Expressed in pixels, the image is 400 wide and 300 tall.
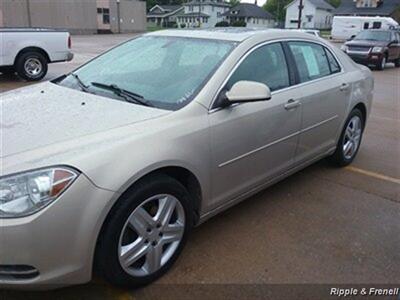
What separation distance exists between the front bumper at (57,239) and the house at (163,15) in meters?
88.4

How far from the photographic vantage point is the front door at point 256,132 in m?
2.96

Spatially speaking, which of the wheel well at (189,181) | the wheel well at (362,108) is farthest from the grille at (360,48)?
the wheel well at (189,181)

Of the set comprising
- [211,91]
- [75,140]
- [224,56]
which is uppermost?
[224,56]

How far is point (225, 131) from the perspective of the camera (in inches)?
116

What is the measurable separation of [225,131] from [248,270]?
99 cm

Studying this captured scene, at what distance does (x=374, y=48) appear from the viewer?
17.4 m

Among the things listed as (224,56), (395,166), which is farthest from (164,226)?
(395,166)

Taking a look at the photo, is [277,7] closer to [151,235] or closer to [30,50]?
[30,50]

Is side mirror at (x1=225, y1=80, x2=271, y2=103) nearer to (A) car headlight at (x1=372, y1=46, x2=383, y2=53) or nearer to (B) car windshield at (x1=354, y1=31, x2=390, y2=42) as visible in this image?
(A) car headlight at (x1=372, y1=46, x2=383, y2=53)

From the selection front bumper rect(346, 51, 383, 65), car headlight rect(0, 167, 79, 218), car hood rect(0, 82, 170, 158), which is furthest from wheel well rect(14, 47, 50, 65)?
front bumper rect(346, 51, 383, 65)

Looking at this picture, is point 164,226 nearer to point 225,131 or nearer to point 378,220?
point 225,131

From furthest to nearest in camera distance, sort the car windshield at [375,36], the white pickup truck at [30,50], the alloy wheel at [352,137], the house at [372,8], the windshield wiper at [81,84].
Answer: the house at [372,8] < the car windshield at [375,36] < the white pickup truck at [30,50] < the alloy wheel at [352,137] < the windshield wiper at [81,84]

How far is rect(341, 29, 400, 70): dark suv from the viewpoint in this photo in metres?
17.4

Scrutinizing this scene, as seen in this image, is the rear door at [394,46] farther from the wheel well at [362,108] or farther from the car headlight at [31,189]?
the car headlight at [31,189]
